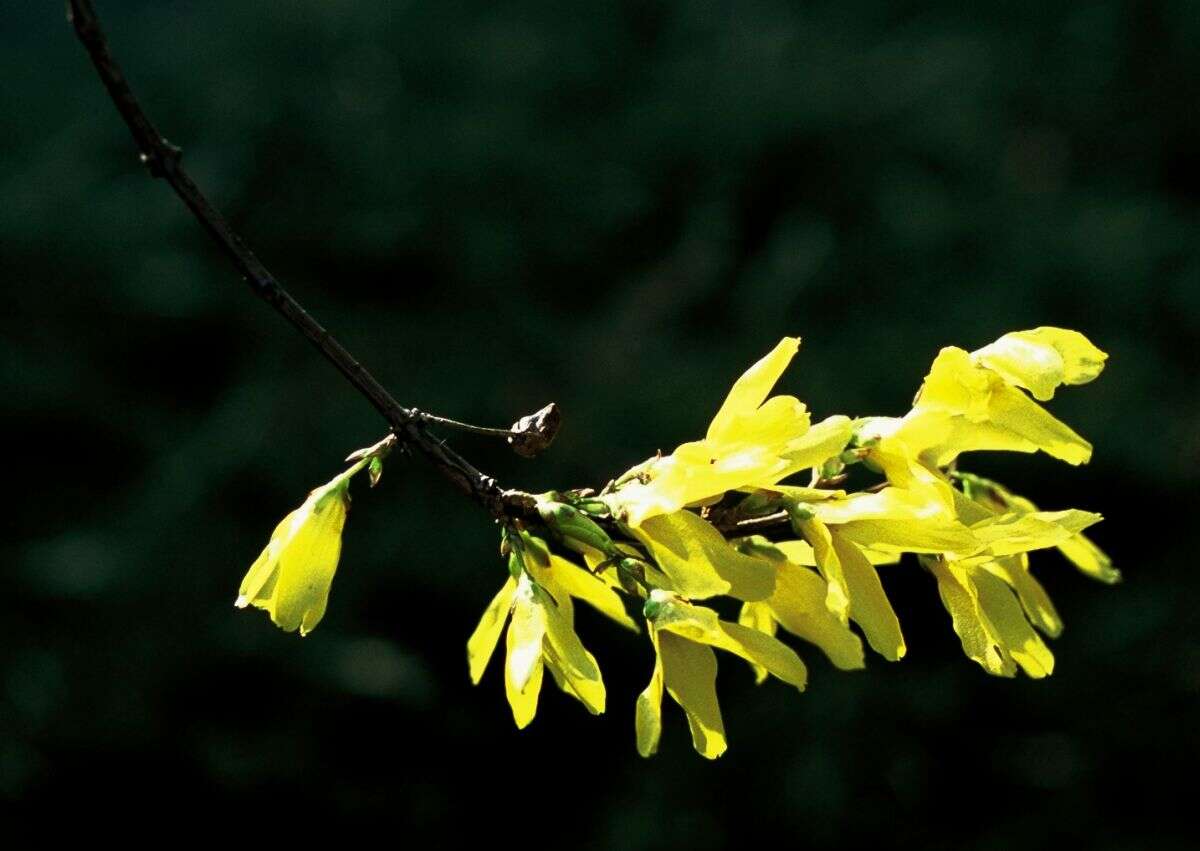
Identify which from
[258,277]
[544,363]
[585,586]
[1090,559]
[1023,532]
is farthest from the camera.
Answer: [544,363]

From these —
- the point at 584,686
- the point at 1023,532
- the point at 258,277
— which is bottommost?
the point at 1023,532

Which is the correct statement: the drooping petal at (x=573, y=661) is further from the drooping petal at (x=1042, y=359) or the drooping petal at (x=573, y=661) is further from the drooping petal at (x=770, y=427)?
the drooping petal at (x=1042, y=359)

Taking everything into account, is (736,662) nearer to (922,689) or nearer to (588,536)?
(922,689)

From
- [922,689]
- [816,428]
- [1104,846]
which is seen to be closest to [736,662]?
[922,689]

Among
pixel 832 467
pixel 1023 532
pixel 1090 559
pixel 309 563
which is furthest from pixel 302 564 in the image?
pixel 1090 559

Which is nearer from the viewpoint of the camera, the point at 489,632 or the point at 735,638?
the point at 735,638

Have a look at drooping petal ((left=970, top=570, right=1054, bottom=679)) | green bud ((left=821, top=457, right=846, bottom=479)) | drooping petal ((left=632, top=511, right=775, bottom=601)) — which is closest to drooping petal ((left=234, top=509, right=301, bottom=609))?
drooping petal ((left=632, top=511, right=775, bottom=601))

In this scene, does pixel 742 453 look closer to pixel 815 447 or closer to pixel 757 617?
Answer: pixel 815 447
